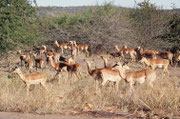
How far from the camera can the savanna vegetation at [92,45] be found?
302 inches

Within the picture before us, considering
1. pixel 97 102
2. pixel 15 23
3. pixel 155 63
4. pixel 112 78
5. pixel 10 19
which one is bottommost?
pixel 155 63

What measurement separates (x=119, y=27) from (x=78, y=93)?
51.2ft

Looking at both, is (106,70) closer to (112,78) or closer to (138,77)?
(112,78)

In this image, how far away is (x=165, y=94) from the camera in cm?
799

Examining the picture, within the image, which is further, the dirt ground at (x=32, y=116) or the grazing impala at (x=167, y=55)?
the grazing impala at (x=167, y=55)

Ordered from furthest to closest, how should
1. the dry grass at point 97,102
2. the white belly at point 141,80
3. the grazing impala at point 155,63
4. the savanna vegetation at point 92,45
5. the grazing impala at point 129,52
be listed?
the grazing impala at point 129,52
the grazing impala at point 155,63
the white belly at point 141,80
the savanna vegetation at point 92,45
the dry grass at point 97,102

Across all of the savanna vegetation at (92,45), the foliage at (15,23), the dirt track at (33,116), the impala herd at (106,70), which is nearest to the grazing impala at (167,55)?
the impala herd at (106,70)

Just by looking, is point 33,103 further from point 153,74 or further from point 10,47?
point 10,47

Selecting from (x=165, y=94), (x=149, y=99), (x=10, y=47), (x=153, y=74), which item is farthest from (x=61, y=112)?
(x=10, y=47)

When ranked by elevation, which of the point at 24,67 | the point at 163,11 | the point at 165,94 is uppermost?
the point at 163,11

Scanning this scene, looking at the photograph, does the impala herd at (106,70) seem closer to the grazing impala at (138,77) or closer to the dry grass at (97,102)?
the grazing impala at (138,77)

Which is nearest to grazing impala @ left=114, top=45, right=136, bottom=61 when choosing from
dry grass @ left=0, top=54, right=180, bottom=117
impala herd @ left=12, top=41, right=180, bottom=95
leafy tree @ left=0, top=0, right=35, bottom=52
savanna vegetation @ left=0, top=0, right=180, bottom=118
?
impala herd @ left=12, top=41, right=180, bottom=95

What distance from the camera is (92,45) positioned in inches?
933

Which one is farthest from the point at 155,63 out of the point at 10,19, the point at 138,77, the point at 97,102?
the point at 10,19
